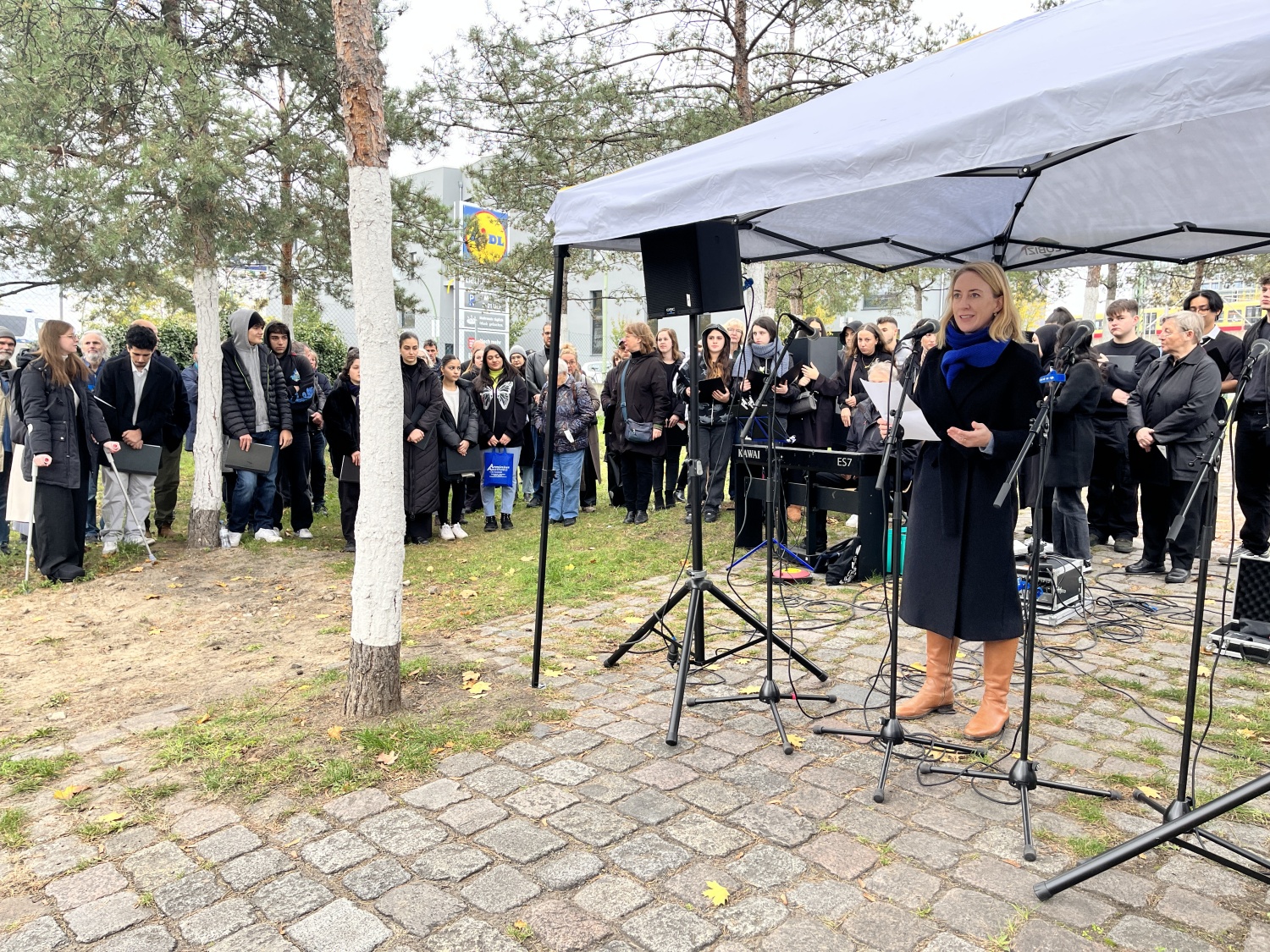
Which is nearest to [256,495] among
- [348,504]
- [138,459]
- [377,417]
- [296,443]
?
[296,443]

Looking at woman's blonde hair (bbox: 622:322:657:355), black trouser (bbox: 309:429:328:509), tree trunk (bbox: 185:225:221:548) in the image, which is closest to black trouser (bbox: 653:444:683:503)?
woman's blonde hair (bbox: 622:322:657:355)

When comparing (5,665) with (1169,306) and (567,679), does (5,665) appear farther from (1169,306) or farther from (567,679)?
(1169,306)

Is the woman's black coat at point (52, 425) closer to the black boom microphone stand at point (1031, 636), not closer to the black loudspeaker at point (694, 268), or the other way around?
the black loudspeaker at point (694, 268)

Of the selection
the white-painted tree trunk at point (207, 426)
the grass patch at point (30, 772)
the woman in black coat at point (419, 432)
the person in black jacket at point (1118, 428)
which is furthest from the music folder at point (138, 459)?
the person in black jacket at point (1118, 428)

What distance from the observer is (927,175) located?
9.05 feet

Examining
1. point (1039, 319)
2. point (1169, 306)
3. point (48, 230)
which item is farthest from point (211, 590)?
point (1039, 319)

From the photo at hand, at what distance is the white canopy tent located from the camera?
7.63 feet

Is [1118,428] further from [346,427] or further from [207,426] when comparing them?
[207,426]

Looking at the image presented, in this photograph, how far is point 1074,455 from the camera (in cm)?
684

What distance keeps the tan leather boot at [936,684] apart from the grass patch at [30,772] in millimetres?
3783

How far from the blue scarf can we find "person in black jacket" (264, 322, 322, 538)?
22.7 ft

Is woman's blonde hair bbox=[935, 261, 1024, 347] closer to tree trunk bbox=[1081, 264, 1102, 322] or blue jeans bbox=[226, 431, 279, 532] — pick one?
blue jeans bbox=[226, 431, 279, 532]

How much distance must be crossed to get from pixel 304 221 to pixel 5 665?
448cm

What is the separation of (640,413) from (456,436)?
200 centimetres
